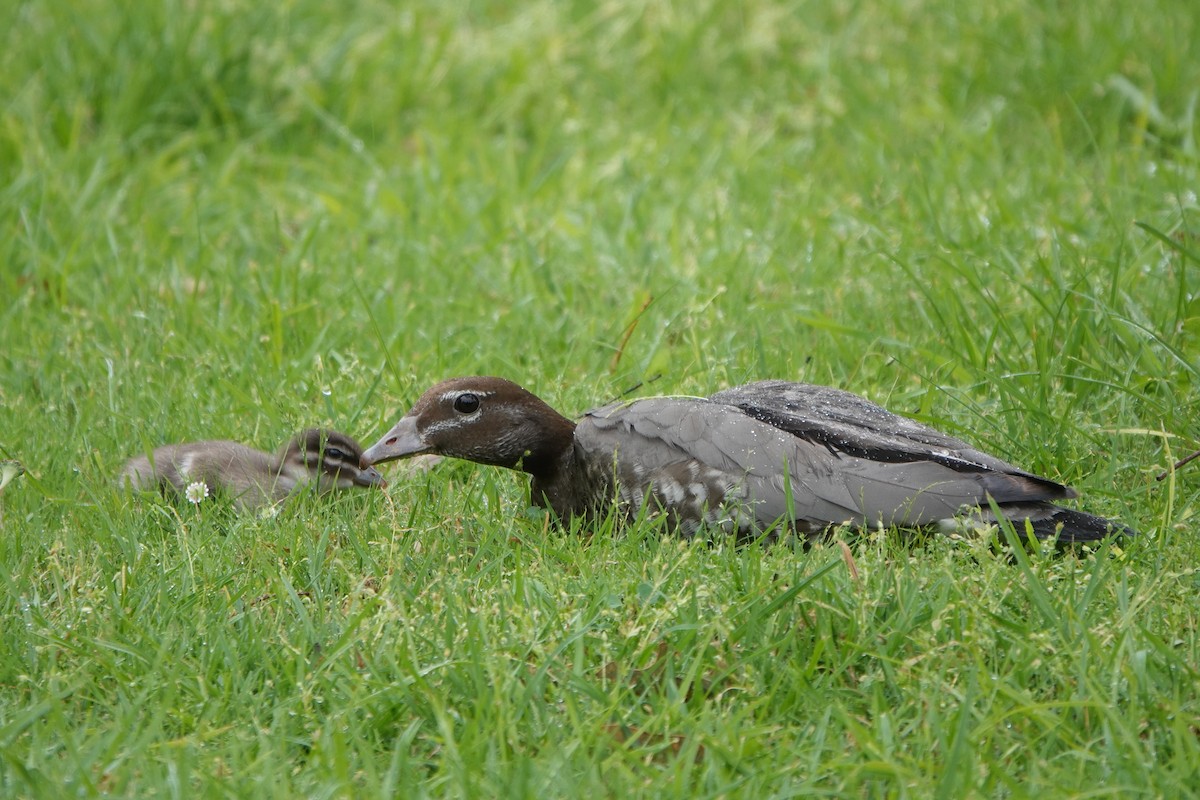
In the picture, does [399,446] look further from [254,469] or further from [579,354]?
[579,354]

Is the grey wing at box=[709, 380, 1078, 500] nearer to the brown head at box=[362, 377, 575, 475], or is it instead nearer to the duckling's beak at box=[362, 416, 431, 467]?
the brown head at box=[362, 377, 575, 475]

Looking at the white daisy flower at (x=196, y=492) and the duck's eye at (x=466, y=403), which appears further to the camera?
the duck's eye at (x=466, y=403)

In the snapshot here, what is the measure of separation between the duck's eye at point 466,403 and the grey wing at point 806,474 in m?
0.52

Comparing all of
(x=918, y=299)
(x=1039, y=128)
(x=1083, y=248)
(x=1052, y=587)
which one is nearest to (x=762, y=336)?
(x=918, y=299)

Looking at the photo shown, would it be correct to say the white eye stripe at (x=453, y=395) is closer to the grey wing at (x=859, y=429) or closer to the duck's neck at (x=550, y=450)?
the duck's neck at (x=550, y=450)

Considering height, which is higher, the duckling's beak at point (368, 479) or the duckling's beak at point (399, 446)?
the duckling's beak at point (399, 446)

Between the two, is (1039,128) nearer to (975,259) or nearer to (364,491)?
(975,259)

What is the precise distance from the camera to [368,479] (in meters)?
4.67

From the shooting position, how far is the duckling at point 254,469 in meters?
4.57

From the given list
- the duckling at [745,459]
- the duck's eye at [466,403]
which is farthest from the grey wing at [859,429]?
the duck's eye at [466,403]

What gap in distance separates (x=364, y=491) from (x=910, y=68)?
4544 millimetres

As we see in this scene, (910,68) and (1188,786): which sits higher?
(910,68)

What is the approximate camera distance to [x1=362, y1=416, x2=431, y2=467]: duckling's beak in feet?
15.1

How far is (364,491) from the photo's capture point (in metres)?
4.69
